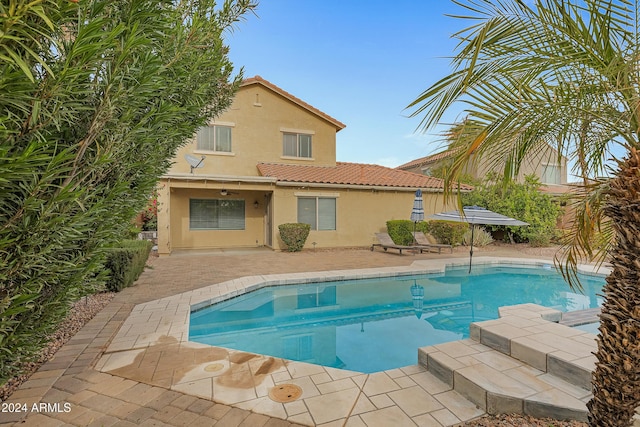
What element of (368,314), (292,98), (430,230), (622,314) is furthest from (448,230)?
(622,314)

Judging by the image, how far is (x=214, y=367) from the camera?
14.6ft

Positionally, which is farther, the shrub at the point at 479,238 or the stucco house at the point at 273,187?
the shrub at the point at 479,238

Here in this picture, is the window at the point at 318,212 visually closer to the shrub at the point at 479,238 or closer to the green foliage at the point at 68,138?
the shrub at the point at 479,238

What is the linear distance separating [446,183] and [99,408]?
4.54m

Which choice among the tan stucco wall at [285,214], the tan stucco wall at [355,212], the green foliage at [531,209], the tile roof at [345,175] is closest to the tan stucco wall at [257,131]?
the tile roof at [345,175]

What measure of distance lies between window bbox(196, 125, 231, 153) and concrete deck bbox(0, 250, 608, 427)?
13359 millimetres

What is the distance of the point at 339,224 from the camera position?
1800 centimetres

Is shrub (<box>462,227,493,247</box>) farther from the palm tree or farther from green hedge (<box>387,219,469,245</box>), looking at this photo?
the palm tree

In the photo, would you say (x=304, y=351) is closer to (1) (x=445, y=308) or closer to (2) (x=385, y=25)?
(1) (x=445, y=308)

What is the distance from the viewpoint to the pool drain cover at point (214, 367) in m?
4.38

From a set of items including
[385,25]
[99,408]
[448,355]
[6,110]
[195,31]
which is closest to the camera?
[6,110]

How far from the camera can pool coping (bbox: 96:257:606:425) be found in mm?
3553

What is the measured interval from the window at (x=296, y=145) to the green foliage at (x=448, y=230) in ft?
29.7

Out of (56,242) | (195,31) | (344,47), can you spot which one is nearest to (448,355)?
(56,242)
